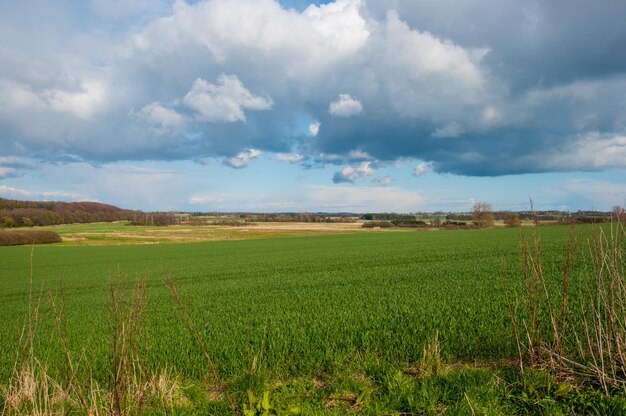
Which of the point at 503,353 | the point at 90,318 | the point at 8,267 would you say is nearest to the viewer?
the point at 503,353

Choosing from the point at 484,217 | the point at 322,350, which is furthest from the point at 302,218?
the point at 322,350

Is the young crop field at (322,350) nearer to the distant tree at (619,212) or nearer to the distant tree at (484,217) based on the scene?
the distant tree at (619,212)

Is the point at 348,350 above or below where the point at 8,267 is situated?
above

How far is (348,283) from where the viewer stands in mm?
18609

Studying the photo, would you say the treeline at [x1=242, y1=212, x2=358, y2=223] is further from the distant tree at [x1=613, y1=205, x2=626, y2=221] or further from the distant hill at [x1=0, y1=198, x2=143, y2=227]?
the distant tree at [x1=613, y1=205, x2=626, y2=221]

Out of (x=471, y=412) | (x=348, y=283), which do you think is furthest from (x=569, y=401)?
(x=348, y=283)

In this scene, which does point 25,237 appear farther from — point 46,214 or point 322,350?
point 322,350

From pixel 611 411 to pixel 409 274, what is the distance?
585 inches

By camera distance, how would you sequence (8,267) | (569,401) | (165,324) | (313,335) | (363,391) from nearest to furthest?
(569,401)
(363,391)
(313,335)
(165,324)
(8,267)

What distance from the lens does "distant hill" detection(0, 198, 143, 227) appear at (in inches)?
4547

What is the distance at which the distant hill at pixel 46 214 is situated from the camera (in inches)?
4547

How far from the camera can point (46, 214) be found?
429 feet

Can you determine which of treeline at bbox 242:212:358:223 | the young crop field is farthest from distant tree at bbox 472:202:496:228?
the young crop field

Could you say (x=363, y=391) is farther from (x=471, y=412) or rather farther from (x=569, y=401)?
(x=569, y=401)
